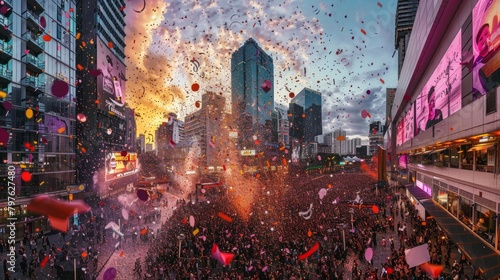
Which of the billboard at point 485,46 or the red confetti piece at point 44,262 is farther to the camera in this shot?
the red confetti piece at point 44,262

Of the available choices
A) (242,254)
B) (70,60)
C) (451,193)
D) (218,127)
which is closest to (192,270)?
(242,254)

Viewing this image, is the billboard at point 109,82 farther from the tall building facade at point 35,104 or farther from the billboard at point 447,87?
the billboard at point 447,87

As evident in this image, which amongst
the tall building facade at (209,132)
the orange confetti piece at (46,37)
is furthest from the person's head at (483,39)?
the tall building facade at (209,132)

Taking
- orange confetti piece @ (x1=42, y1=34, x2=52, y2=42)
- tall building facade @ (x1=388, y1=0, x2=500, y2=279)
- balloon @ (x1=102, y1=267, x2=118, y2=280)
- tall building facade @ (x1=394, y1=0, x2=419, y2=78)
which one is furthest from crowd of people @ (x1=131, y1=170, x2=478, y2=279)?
tall building facade @ (x1=394, y1=0, x2=419, y2=78)

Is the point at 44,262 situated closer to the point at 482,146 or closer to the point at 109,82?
the point at 482,146

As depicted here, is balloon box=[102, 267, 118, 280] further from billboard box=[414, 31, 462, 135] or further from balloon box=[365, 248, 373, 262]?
billboard box=[414, 31, 462, 135]

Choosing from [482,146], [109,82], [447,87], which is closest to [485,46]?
[482,146]

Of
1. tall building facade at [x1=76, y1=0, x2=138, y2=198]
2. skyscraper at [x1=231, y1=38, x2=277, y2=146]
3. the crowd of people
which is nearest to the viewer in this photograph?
the crowd of people
